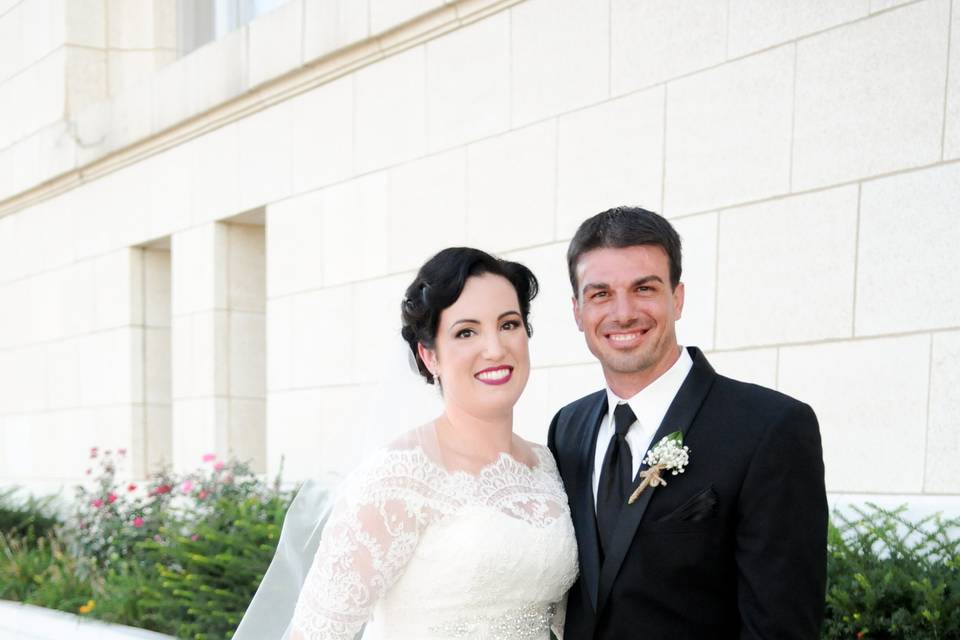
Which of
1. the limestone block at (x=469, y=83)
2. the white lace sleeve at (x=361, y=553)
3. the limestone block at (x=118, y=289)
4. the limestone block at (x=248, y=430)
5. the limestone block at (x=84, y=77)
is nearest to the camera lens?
the white lace sleeve at (x=361, y=553)

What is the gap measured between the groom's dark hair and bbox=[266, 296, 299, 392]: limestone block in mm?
5401

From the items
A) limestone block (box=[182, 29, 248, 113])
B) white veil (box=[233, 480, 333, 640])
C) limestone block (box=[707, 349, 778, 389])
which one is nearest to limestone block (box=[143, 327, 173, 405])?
limestone block (box=[182, 29, 248, 113])

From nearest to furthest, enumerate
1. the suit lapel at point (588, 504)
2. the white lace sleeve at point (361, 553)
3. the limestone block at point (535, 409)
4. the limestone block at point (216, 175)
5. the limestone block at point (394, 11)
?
the suit lapel at point (588, 504) → the white lace sleeve at point (361, 553) → the limestone block at point (535, 409) → the limestone block at point (394, 11) → the limestone block at point (216, 175)

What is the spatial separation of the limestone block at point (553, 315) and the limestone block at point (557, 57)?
842 mm

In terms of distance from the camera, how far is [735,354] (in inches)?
196

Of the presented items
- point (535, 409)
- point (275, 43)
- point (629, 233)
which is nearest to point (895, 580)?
point (629, 233)

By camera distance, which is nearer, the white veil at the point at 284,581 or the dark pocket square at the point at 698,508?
the dark pocket square at the point at 698,508

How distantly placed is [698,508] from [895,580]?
4.99 feet

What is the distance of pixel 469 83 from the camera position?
6.48 metres

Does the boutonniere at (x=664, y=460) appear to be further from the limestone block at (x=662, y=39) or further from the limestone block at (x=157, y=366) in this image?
the limestone block at (x=157, y=366)

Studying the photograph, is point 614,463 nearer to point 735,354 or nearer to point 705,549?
point 705,549

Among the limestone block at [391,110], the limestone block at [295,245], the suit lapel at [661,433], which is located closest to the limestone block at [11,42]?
the limestone block at [295,245]

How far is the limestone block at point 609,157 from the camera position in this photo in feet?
17.7

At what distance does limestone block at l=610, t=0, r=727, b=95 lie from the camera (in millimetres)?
5062
